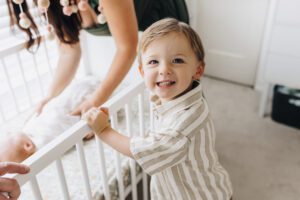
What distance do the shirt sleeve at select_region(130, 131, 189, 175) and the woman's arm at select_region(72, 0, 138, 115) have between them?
315 mm

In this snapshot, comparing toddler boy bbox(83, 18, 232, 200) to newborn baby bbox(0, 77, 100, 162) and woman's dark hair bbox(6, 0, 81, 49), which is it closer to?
newborn baby bbox(0, 77, 100, 162)

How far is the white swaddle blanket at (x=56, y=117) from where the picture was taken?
1226 mm

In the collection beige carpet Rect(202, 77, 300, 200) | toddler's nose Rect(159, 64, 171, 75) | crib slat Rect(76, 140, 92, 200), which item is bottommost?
beige carpet Rect(202, 77, 300, 200)

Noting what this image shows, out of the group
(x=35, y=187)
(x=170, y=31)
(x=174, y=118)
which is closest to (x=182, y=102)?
(x=174, y=118)

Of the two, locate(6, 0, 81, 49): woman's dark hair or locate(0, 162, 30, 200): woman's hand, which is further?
locate(6, 0, 81, 49): woman's dark hair

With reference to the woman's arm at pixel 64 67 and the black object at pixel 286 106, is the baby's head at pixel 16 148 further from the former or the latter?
the black object at pixel 286 106

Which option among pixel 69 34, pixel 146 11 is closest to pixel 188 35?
pixel 146 11

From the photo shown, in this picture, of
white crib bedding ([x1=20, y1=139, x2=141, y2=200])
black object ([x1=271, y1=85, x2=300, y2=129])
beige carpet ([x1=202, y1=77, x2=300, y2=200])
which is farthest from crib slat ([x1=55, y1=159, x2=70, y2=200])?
black object ([x1=271, y1=85, x2=300, y2=129])

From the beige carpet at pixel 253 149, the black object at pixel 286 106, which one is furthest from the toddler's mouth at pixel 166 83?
the black object at pixel 286 106

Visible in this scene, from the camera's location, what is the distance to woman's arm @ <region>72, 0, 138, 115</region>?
955mm

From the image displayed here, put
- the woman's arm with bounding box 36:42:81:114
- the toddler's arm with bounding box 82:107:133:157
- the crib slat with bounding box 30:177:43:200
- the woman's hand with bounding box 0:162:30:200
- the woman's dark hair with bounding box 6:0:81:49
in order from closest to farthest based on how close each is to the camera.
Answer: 1. the woman's hand with bounding box 0:162:30:200
2. the crib slat with bounding box 30:177:43:200
3. the toddler's arm with bounding box 82:107:133:157
4. the woman's dark hair with bounding box 6:0:81:49
5. the woman's arm with bounding box 36:42:81:114

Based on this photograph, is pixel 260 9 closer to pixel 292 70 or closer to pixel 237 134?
pixel 292 70

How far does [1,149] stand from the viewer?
1066 millimetres

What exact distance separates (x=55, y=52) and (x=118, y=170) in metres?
0.97
